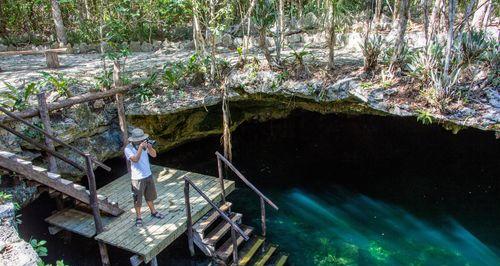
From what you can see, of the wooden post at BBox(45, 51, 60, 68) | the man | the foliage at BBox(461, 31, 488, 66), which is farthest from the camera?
the wooden post at BBox(45, 51, 60, 68)

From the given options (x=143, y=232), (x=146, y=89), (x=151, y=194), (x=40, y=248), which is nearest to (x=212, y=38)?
(x=146, y=89)

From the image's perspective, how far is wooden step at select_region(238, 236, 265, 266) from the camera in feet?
25.6

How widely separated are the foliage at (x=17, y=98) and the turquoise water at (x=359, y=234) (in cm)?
586

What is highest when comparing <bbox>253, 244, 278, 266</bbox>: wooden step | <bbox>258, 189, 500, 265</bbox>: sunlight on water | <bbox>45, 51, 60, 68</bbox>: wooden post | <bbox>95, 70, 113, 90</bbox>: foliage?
<bbox>45, 51, 60, 68</bbox>: wooden post

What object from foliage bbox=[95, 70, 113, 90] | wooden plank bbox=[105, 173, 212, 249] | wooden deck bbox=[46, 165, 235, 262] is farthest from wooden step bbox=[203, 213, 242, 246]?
foliage bbox=[95, 70, 113, 90]

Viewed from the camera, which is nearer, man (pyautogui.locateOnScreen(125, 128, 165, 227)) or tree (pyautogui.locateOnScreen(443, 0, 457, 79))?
man (pyautogui.locateOnScreen(125, 128, 165, 227))

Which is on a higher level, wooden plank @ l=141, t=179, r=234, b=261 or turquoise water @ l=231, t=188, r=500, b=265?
wooden plank @ l=141, t=179, r=234, b=261

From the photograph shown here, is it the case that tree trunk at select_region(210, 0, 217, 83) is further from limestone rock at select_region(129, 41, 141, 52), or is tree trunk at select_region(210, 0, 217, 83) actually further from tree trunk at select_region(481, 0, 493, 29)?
tree trunk at select_region(481, 0, 493, 29)

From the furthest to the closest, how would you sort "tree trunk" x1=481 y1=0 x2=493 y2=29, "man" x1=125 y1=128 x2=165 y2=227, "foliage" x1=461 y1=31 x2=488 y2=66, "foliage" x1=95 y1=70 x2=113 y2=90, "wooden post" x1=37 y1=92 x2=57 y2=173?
"foliage" x1=95 y1=70 x2=113 y2=90 → "tree trunk" x1=481 y1=0 x2=493 y2=29 → "wooden post" x1=37 y1=92 x2=57 y2=173 → "foliage" x1=461 y1=31 x2=488 y2=66 → "man" x1=125 y1=128 x2=165 y2=227

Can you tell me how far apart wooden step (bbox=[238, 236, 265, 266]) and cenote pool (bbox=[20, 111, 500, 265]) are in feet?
2.73

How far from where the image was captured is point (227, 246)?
26.1 ft

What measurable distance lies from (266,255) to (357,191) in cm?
408

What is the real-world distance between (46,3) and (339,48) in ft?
44.0

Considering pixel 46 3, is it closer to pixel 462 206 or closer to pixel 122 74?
pixel 122 74
